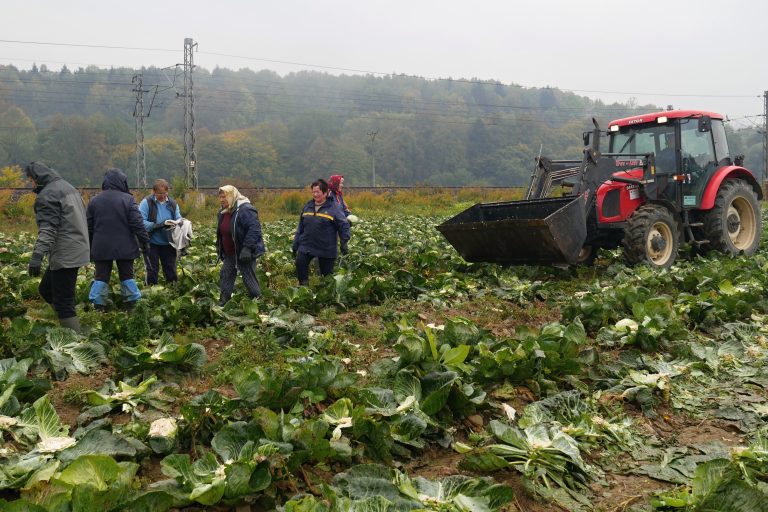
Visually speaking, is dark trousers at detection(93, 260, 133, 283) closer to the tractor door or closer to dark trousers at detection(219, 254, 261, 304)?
dark trousers at detection(219, 254, 261, 304)

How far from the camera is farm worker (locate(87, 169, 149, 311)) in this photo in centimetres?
710

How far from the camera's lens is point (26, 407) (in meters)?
3.76

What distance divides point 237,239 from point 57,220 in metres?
1.84

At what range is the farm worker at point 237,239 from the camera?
23.6 ft

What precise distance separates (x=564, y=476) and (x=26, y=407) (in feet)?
9.81

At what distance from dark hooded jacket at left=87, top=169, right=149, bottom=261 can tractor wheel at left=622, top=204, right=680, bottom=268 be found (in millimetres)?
6615

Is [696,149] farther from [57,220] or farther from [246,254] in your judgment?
[57,220]

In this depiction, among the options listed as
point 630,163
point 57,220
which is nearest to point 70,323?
point 57,220

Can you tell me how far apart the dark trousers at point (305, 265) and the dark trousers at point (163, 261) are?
1839mm

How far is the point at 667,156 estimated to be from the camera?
10.5 m

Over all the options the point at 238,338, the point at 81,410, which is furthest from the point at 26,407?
the point at 238,338

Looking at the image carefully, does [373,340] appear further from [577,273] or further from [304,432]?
[577,273]

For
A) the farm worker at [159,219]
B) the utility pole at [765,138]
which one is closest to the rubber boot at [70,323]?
the farm worker at [159,219]

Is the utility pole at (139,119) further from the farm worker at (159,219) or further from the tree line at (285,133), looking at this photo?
the farm worker at (159,219)
